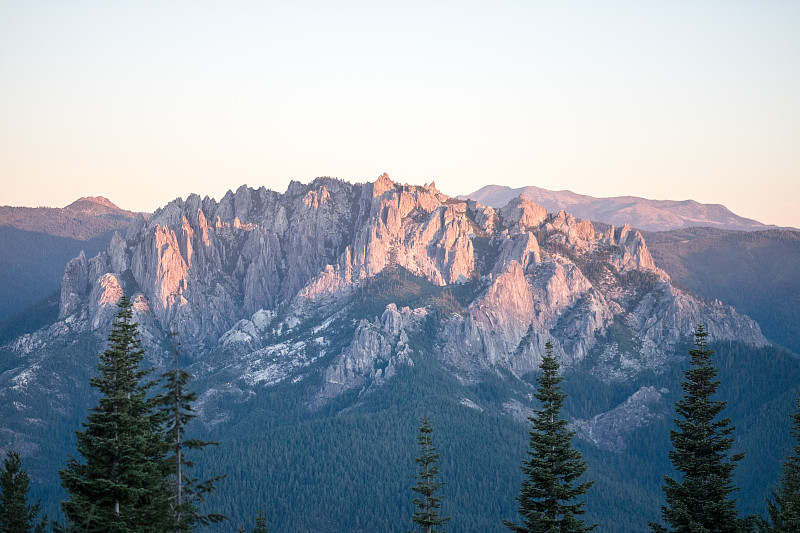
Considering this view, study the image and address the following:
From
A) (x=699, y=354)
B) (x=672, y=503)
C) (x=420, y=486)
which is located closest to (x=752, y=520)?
(x=672, y=503)

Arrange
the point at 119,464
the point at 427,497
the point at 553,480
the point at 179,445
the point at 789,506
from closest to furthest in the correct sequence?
the point at 119,464 < the point at 179,445 < the point at 553,480 < the point at 789,506 < the point at 427,497

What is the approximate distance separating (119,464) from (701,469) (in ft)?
127

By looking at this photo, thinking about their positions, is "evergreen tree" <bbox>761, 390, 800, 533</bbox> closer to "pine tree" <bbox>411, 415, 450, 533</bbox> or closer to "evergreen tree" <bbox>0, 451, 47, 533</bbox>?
"pine tree" <bbox>411, 415, 450, 533</bbox>

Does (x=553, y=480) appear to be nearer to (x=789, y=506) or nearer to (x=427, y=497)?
(x=427, y=497)

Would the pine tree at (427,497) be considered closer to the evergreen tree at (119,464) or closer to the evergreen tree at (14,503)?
the evergreen tree at (119,464)

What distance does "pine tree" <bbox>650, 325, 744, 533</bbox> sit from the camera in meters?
61.3

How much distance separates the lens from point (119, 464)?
52.2 metres

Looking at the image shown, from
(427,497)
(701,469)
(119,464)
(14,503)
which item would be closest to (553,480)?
(701,469)

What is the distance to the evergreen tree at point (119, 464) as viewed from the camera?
51.2 meters

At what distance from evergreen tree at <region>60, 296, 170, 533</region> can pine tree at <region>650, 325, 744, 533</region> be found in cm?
3479

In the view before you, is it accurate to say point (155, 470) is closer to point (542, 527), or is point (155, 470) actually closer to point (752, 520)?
point (542, 527)

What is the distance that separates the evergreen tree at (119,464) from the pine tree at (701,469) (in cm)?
3479

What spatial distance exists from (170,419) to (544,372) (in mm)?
26251

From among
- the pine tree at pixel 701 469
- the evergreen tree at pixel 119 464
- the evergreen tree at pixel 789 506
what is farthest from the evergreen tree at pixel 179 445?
the evergreen tree at pixel 789 506
